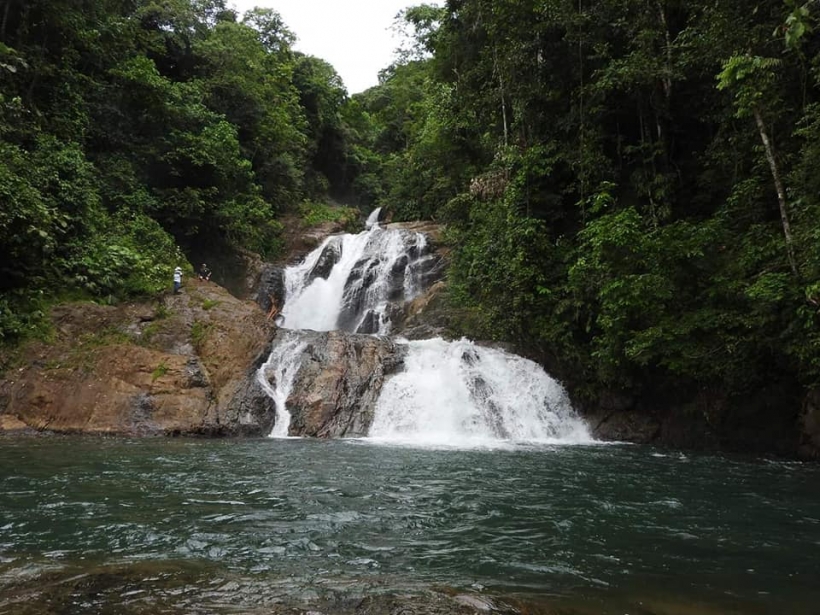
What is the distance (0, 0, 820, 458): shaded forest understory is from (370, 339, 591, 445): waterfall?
2.82 feet

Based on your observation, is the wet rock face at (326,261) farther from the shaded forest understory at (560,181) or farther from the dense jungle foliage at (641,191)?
the dense jungle foliage at (641,191)

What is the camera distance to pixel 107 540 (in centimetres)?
493

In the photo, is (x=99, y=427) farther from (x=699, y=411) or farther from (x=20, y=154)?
(x=699, y=411)

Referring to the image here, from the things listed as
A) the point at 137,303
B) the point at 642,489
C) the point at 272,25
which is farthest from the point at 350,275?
the point at 272,25

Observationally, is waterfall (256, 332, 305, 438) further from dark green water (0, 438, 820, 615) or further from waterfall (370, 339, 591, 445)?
dark green water (0, 438, 820, 615)

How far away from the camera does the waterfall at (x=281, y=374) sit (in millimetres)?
13867

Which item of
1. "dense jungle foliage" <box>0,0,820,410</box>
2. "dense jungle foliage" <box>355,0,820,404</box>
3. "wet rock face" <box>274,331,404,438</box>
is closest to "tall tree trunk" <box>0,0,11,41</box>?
"dense jungle foliage" <box>0,0,820,410</box>

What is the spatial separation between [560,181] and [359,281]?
9514mm

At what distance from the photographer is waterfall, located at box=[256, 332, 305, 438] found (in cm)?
1387

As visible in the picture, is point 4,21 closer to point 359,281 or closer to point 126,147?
point 126,147

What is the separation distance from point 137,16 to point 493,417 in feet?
74.6

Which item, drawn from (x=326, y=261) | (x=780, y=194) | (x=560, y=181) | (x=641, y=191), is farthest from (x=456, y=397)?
(x=326, y=261)

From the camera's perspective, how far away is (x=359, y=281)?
23109 mm

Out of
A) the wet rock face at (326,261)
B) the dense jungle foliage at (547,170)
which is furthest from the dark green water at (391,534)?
the wet rock face at (326,261)
